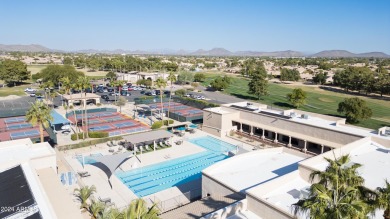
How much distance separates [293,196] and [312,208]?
10318 millimetres

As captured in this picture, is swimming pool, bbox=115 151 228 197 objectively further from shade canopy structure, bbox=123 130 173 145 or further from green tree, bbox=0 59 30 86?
green tree, bbox=0 59 30 86

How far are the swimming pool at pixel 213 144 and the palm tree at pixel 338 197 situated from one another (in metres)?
28.2

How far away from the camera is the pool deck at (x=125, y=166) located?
26.7 metres

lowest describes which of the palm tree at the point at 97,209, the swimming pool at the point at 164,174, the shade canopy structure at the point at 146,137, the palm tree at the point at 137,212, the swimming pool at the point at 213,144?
the swimming pool at the point at 164,174

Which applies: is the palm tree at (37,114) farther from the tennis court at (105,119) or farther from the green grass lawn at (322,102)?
the green grass lawn at (322,102)

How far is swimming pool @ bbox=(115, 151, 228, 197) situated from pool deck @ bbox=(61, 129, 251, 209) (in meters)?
0.90

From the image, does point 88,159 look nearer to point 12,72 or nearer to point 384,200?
point 384,200

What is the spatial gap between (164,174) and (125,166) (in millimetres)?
5140

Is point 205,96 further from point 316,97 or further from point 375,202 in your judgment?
point 375,202

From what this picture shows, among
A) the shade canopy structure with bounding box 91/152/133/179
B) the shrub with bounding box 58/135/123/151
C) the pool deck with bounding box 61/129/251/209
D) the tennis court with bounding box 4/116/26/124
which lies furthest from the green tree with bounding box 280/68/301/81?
the shade canopy structure with bounding box 91/152/133/179

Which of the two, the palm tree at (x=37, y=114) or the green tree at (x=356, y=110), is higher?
the palm tree at (x=37, y=114)

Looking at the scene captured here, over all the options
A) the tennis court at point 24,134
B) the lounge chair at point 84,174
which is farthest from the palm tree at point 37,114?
the lounge chair at point 84,174

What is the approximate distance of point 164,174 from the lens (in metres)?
32.0

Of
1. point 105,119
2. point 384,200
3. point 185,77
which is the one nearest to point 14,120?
point 105,119
